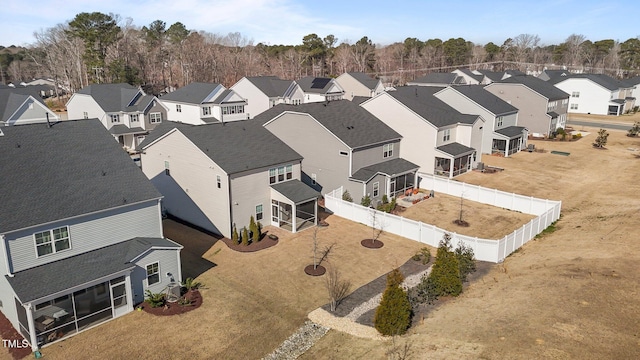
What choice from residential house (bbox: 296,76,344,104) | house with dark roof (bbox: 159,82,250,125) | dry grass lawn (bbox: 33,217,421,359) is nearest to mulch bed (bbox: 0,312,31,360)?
dry grass lawn (bbox: 33,217,421,359)

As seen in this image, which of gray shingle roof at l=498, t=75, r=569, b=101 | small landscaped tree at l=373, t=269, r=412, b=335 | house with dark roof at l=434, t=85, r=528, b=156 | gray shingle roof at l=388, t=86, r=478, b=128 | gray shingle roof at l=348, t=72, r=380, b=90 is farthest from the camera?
gray shingle roof at l=348, t=72, r=380, b=90

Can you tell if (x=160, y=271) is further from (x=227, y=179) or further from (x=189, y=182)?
(x=189, y=182)

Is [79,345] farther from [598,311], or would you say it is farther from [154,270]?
[598,311]

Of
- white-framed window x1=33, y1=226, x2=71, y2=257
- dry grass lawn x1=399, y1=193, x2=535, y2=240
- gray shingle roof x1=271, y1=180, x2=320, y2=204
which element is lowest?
dry grass lawn x1=399, y1=193, x2=535, y2=240

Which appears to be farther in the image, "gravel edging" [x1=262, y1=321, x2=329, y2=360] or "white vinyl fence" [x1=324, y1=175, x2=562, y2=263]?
"white vinyl fence" [x1=324, y1=175, x2=562, y2=263]

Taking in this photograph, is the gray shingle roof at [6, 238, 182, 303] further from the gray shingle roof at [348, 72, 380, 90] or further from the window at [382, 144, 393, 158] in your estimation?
the gray shingle roof at [348, 72, 380, 90]

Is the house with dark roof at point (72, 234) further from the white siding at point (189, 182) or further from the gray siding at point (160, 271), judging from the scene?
the white siding at point (189, 182)

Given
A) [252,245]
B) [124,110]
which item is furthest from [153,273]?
[124,110]
